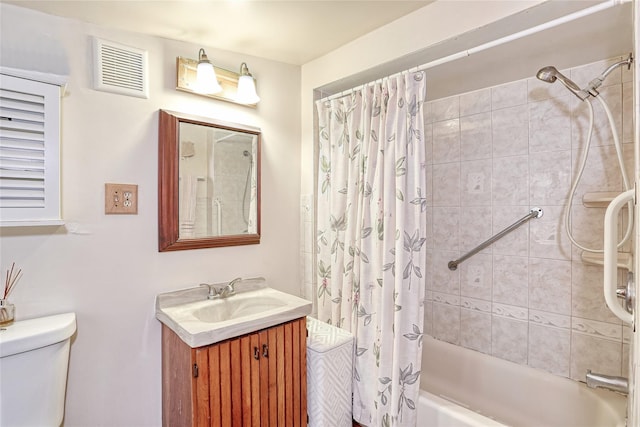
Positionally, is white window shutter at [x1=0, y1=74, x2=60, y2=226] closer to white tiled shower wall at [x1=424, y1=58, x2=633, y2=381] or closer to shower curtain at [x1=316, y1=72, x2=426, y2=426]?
shower curtain at [x1=316, y1=72, x2=426, y2=426]

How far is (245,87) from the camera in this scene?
1.78 m

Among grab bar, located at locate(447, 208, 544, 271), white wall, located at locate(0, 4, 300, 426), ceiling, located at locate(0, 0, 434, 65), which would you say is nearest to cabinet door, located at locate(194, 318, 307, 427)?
white wall, located at locate(0, 4, 300, 426)

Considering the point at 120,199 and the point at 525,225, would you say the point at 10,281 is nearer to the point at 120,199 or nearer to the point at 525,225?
the point at 120,199

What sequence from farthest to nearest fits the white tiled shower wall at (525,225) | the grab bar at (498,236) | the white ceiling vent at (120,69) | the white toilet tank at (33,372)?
the grab bar at (498,236)
the white tiled shower wall at (525,225)
the white ceiling vent at (120,69)
the white toilet tank at (33,372)

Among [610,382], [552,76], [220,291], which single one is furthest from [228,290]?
[552,76]

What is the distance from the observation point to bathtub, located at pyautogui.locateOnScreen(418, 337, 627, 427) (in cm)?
155

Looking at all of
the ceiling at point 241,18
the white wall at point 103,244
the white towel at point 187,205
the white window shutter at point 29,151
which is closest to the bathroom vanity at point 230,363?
the white wall at point 103,244

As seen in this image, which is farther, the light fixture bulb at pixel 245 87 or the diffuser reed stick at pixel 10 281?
the light fixture bulb at pixel 245 87

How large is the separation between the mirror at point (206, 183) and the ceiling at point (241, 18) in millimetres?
419

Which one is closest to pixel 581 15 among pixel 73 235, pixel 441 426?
pixel 441 426

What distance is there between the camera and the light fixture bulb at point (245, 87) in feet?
5.82

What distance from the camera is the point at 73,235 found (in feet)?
4.71

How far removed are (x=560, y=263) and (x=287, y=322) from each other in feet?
5.09

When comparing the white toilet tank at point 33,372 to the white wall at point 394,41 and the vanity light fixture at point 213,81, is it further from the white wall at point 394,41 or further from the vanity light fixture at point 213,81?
the white wall at point 394,41
